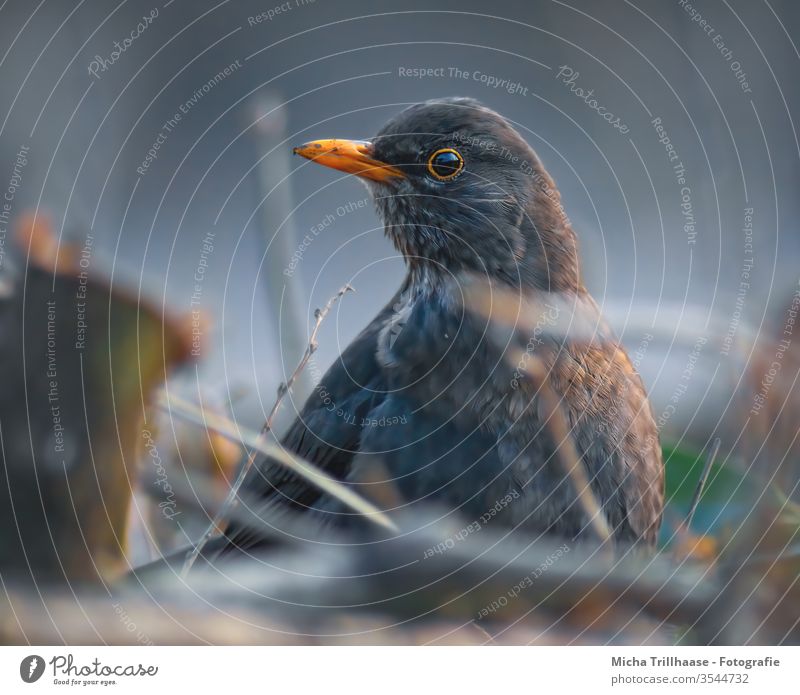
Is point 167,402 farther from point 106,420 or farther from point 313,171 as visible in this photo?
point 313,171

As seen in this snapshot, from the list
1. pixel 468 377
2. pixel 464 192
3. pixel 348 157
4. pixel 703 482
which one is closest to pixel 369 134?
pixel 348 157

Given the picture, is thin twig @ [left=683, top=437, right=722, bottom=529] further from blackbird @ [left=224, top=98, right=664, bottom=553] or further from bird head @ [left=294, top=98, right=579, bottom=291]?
bird head @ [left=294, top=98, right=579, bottom=291]

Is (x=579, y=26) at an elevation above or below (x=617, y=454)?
above

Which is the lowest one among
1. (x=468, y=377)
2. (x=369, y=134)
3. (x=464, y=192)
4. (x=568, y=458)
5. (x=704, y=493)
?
(x=704, y=493)

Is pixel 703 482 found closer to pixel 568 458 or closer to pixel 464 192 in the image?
pixel 568 458
